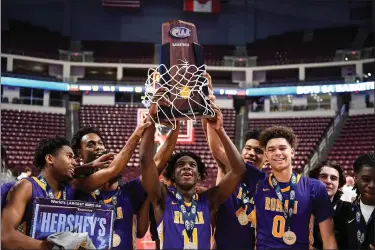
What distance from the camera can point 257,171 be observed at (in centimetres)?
385

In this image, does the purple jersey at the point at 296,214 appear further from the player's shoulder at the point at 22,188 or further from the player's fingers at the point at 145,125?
the player's shoulder at the point at 22,188

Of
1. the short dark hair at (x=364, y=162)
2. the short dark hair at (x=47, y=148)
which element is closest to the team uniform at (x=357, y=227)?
the short dark hair at (x=364, y=162)

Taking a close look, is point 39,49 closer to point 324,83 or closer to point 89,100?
point 89,100

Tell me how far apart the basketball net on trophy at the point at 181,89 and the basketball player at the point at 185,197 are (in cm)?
11

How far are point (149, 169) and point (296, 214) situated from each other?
117 cm

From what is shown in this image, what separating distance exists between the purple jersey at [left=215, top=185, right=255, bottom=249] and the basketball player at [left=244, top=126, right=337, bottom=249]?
0.33m

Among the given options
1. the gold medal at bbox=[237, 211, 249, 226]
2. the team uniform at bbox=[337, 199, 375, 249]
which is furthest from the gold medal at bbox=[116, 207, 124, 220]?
the team uniform at bbox=[337, 199, 375, 249]

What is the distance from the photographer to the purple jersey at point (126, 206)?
3.85m

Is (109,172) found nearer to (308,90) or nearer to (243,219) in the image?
(243,219)

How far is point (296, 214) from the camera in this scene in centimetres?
357

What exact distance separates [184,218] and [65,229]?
905 mm

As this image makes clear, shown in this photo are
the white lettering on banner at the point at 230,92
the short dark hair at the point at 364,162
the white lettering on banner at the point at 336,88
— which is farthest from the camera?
the white lettering on banner at the point at 230,92

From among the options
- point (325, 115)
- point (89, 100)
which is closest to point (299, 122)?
point (325, 115)

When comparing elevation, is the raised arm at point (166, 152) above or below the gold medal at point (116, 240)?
above
